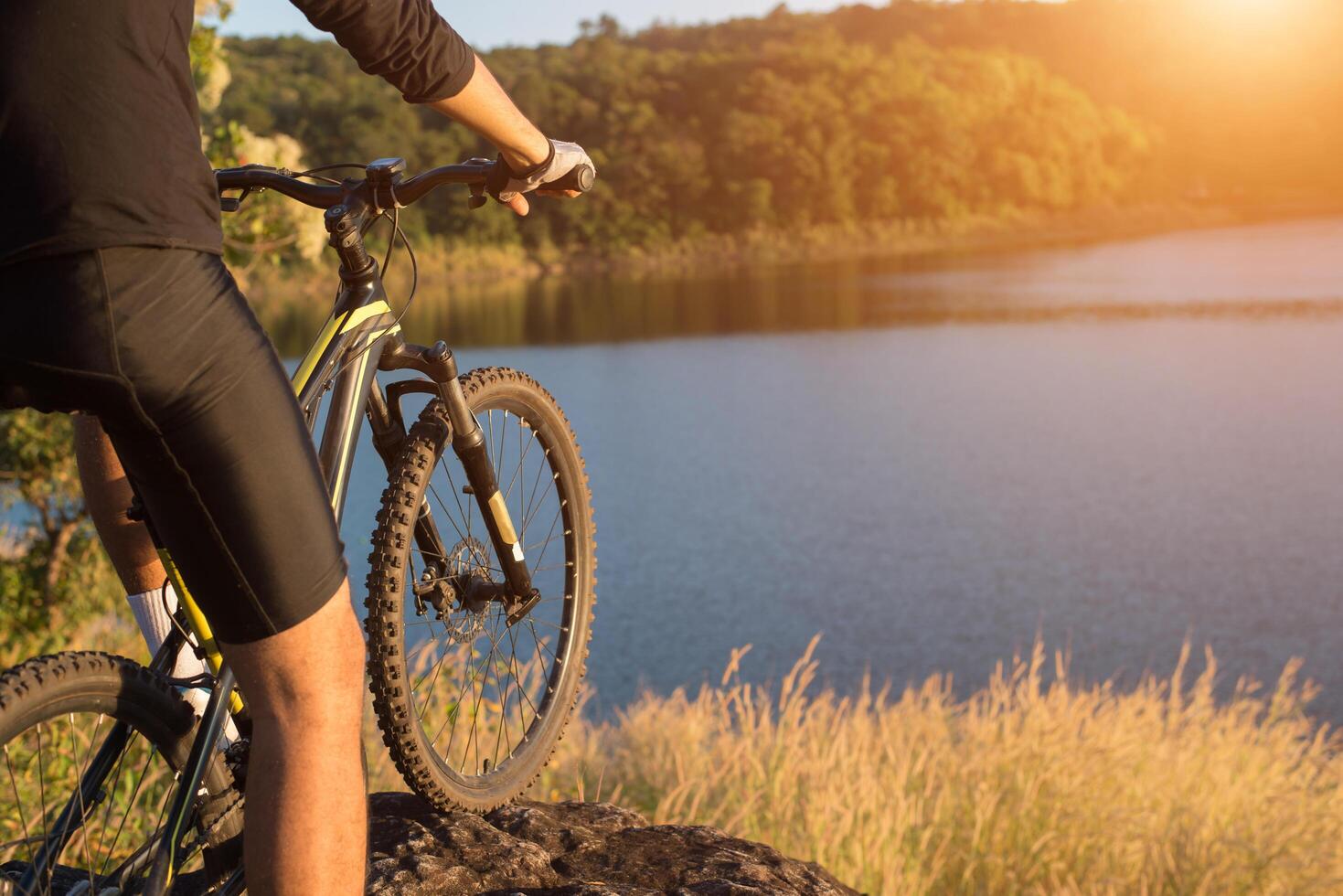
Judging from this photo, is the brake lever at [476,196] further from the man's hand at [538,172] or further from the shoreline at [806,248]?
the shoreline at [806,248]

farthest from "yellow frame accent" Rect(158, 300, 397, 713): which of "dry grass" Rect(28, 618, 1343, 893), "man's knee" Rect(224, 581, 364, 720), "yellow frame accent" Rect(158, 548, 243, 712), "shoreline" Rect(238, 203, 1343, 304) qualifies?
"shoreline" Rect(238, 203, 1343, 304)

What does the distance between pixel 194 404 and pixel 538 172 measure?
731mm

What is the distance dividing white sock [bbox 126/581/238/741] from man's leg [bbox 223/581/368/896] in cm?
43

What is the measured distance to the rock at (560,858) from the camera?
210 centimetres

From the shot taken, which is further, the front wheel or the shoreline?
the shoreline

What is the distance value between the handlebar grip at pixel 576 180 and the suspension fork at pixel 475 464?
34cm

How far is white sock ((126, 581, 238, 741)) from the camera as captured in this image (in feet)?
6.42

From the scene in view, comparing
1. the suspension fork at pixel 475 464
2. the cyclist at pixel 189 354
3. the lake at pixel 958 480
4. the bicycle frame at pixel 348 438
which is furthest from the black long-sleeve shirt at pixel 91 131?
the lake at pixel 958 480

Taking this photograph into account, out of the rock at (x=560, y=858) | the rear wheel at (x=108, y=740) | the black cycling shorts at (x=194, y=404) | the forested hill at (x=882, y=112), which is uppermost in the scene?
the forested hill at (x=882, y=112)

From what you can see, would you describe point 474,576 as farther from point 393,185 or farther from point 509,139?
point 509,139

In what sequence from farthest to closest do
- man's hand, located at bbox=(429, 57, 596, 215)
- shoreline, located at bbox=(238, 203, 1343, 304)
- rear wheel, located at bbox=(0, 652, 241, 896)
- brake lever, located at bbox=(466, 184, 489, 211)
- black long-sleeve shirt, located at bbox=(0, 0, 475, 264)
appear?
shoreline, located at bbox=(238, 203, 1343, 304), brake lever, located at bbox=(466, 184, 489, 211), man's hand, located at bbox=(429, 57, 596, 215), rear wheel, located at bbox=(0, 652, 241, 896), black long-sleeve shirt, located at bbox=(0, 0, 475, 264)

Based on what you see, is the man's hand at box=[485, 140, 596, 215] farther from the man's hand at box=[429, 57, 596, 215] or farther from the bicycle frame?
the bicycle frame

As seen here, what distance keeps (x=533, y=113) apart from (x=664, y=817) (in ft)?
143

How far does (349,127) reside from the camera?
3791 cm
